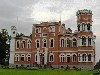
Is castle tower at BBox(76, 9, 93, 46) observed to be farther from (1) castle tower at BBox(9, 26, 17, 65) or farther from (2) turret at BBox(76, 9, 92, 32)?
(1) castle tower at BBox(9, 26, 17, 65)

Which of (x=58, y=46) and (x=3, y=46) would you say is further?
(x=3, y=46)

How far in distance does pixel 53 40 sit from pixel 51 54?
9.63ft

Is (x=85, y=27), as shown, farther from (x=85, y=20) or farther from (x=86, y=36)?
(x=86, y=36)

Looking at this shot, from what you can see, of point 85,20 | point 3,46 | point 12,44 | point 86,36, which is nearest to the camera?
point 86,36

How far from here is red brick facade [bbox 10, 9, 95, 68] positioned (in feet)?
193

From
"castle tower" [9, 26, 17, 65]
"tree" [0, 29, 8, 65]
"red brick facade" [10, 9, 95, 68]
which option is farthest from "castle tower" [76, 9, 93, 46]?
"tree" [0, 29, 8, 65]

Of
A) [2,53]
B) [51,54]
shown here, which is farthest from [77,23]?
[2,53]

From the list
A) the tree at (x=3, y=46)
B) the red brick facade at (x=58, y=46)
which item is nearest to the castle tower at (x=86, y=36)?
the red brick facade at (x=58, y=46)

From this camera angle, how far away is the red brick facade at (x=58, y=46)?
193 ft

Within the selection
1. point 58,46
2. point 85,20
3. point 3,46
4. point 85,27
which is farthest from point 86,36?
point 3,46

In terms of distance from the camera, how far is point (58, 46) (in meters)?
62.1

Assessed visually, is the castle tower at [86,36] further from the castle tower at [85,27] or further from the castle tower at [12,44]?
the castle tower at [12,44]

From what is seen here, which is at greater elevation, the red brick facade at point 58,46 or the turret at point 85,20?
the turret at point 85,20

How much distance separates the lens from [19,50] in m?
65.2
